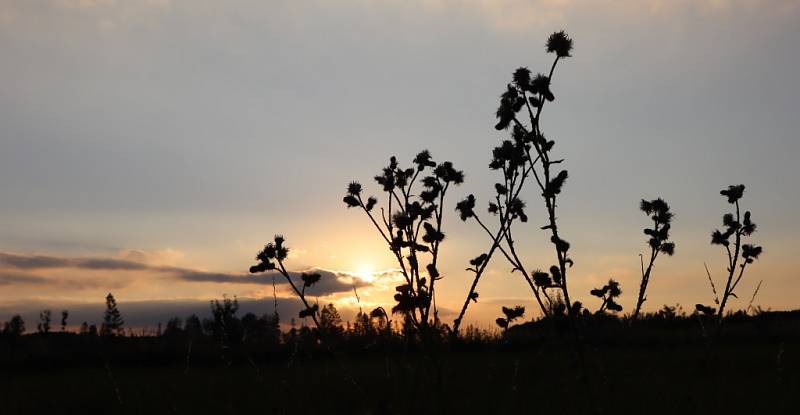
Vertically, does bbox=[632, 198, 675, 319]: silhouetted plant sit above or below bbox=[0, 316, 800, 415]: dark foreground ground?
above

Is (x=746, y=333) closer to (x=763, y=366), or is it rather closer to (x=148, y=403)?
(x=763, y=366)

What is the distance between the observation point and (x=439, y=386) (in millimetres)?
4238

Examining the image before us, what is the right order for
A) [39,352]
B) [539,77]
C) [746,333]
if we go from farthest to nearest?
1. [746,333]
2. [39,352]
3. [539,77]

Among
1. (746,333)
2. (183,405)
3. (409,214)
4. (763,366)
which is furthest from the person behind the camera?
(746,333)

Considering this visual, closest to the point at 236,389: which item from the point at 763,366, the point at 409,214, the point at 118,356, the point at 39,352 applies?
the point at 409,214

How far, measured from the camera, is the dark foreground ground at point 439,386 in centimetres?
573

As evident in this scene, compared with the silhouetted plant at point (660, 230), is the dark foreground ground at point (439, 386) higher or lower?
lower

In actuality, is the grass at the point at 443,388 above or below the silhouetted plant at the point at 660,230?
below

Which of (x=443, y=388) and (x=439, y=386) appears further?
(x=443, y=388)

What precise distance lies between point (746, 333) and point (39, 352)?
1442 centimetres

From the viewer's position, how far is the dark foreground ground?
18.8 ft

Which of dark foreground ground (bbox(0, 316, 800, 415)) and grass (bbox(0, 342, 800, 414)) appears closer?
dark foreground ground (bbox(0, 316, 800, 415))

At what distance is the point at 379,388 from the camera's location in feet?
24.3

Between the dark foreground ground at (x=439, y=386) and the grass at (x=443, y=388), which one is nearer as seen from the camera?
the dark foreground ground at (x=439, y=386)
